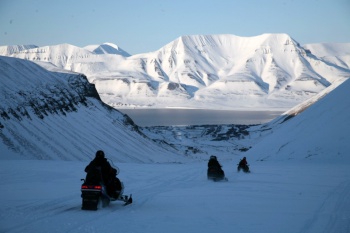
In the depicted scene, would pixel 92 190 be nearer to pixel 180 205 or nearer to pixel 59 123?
pixel 180 205

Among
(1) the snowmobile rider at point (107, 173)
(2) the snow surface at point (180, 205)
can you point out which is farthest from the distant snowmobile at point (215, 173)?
(1) the snowmobile rider at point (107, 173)

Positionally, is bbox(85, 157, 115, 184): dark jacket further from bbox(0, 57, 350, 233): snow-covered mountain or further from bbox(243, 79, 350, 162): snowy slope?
bbox(243, 79, 350, 162): snowy slope

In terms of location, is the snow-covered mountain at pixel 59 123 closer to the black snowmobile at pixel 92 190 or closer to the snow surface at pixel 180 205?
the snow surface at pixel 180 205

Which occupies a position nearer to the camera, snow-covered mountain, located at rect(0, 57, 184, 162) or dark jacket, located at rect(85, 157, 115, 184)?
dark jacket, located at rect(85, 157, 115, 184)

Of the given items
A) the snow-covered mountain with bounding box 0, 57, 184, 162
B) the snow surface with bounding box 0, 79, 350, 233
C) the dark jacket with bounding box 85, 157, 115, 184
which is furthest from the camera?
the snow-covered mountain with bounding box 0, 57, 184, 162

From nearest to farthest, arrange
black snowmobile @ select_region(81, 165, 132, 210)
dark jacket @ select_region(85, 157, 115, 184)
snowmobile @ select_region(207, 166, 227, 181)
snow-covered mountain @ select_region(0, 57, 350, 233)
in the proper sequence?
snow-covered mountain @ select_region(0, 57, 350, 233)
black snowmobile @ select_region(81, 165, 132, 210)
dark jacket @ select_region(85, 157, 115, 184)
snowmobile @ select_region(207, 166, 227, 181)

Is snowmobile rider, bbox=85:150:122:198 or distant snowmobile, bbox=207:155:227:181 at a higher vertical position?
snowmobile rider, bbox=85:150:122:198

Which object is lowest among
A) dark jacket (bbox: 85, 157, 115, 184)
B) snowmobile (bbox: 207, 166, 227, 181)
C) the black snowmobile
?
snowmobile (bbox: 207, 166, 227, 181)

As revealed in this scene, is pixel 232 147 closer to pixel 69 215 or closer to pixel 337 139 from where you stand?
pixel 337 139

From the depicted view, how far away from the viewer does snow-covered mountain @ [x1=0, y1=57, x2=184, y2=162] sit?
5578cm

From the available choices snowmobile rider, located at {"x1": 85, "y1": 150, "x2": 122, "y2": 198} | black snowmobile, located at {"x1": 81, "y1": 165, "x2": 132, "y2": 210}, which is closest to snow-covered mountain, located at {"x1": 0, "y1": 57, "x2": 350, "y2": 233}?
black snowmobile, located at {"x1": 81, "y1": 165, "x2": 132, "y2": 210}

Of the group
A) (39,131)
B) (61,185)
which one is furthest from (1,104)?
(61,185)

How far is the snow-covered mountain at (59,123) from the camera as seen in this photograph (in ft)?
183

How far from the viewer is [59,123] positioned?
228ft
